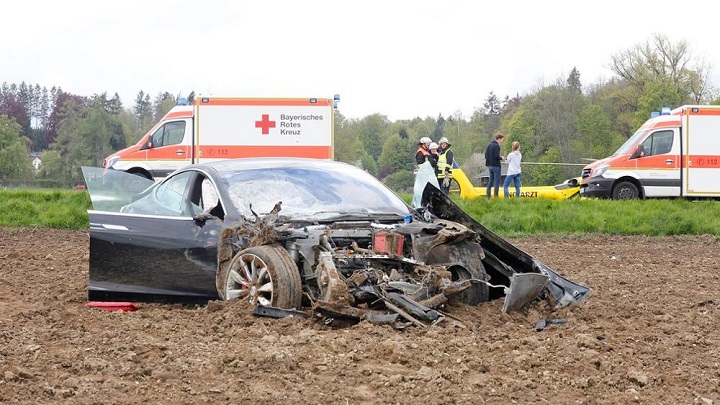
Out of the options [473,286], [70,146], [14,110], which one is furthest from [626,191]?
[14,110]

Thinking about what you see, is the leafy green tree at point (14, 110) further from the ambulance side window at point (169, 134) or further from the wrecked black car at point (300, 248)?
the wrecked black car at point (300, 248)

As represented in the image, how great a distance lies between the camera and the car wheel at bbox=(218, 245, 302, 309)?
22.1ft

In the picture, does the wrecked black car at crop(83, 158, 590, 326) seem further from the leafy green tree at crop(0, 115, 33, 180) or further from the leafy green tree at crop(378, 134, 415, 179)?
the leafy green tree at crop(378, 134, 415, 179)

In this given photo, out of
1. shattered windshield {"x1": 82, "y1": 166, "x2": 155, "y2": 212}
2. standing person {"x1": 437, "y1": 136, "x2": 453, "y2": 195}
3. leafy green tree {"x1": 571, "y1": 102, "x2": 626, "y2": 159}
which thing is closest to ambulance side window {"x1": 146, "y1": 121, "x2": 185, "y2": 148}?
standing person {"x1": 437, "y1": 136, "x2": 453, "y2": 195}

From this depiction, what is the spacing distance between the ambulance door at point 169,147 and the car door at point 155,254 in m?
18.1

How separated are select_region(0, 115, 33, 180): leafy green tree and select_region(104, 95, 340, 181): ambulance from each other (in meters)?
61.2

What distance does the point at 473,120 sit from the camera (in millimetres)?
122250

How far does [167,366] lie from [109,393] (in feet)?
1.95

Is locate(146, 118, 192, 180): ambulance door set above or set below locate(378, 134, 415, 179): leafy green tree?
below

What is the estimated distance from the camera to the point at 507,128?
9638cm

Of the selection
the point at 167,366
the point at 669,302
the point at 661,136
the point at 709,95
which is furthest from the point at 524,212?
the point at 709,95

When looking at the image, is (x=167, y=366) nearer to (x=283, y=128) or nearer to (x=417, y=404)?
(x=417, y=404)

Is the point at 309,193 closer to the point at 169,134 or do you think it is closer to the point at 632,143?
the point at 632,143

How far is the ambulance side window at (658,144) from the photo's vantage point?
81.2 ft
